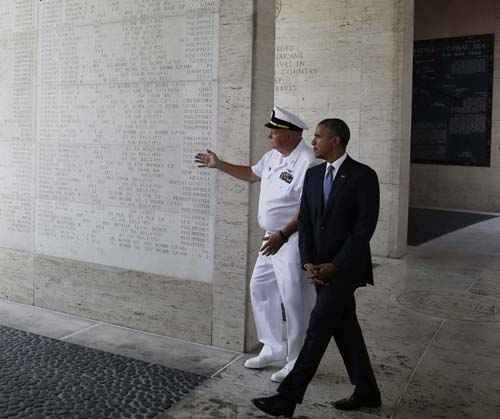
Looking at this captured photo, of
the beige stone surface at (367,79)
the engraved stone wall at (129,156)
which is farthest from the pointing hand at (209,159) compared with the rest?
the beige stone surface at (367,79)

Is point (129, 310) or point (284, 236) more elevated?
point (284, 236)

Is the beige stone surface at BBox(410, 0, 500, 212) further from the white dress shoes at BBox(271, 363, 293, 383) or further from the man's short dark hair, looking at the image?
the man's short dark hair

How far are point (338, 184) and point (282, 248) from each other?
0.78 meters

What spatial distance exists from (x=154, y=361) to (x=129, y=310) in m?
0.88

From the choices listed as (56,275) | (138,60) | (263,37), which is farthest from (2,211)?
→ (263,37)

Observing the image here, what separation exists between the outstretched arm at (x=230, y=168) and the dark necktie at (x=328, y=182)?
89 cm

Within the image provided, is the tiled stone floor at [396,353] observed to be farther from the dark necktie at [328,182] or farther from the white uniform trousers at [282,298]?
the dark necktie at [328,182]

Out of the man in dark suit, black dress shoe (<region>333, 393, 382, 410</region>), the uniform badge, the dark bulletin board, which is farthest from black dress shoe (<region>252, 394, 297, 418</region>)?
the dark bulletin board

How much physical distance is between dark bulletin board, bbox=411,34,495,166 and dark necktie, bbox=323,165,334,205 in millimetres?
11927

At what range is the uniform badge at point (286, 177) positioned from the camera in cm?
394

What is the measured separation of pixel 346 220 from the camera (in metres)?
3.35

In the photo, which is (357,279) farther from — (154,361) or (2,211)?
(2,211)

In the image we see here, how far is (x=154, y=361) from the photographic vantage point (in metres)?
4.40

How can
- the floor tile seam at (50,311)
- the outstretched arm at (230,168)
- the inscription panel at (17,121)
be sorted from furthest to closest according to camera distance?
the inscription panel at (17,121), the floor tile seam at (50,311), the outstretched arm at (230,168)
